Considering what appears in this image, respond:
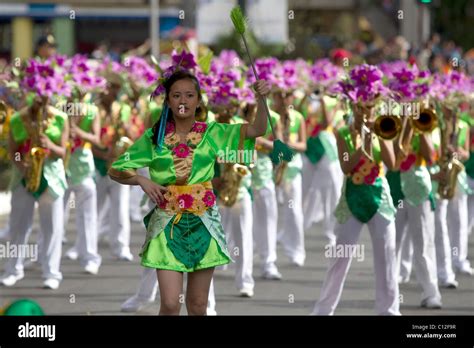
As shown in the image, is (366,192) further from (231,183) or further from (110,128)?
(110,128)

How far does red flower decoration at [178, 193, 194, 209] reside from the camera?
8570mm

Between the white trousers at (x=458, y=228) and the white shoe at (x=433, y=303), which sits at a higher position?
the white trousers at (x=458, y=228)

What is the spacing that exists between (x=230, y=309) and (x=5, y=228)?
7.01m

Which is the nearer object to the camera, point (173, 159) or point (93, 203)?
point (173, 159)

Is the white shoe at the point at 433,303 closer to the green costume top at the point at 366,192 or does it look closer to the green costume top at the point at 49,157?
the green costume top at the point at 366,192

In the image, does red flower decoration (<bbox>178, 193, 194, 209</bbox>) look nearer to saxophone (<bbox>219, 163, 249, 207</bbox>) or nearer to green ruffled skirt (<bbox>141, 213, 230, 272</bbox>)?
green ruffled skirt (<bbox>141, 213, 230, 272</bbox>)

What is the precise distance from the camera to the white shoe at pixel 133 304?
12.2 meters

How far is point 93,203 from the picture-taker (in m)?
15.2

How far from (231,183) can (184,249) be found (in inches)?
188

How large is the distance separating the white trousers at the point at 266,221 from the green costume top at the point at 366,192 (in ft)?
11.2

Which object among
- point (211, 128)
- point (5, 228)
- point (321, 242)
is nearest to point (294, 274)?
point (321, 242)

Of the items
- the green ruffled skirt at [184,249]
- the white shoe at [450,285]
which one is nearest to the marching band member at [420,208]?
the white shoe at [450,285]
